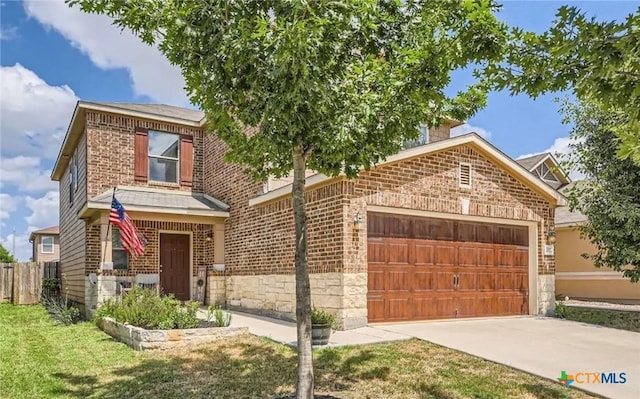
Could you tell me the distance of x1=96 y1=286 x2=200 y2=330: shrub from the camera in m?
8.82

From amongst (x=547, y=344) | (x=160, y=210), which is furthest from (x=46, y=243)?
(x=547, y=344)

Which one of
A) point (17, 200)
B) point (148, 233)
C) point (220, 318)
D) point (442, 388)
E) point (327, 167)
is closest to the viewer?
point (327, 167)

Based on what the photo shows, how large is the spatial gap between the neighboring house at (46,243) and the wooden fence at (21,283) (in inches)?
672

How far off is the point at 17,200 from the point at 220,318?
19404mm

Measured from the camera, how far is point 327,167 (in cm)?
543

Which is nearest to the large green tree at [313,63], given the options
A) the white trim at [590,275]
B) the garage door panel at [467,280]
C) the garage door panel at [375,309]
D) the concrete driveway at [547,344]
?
the concrete driveway at [547,344]

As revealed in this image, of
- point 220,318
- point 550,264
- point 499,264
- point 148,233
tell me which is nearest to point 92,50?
point 148,233

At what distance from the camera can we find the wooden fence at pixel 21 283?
61.1ft

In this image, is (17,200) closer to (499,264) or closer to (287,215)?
(287,215)

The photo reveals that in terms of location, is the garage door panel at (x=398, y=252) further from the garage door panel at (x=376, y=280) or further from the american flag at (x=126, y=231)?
the american flag at (x=126, y=231)

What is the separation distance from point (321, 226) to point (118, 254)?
7.22m

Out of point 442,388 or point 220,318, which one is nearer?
point 442,388

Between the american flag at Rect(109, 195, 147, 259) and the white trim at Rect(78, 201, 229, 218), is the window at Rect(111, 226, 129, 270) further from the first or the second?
the american flag at Rect(109, 195, 147, 259)

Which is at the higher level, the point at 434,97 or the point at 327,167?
the point at 434,97
